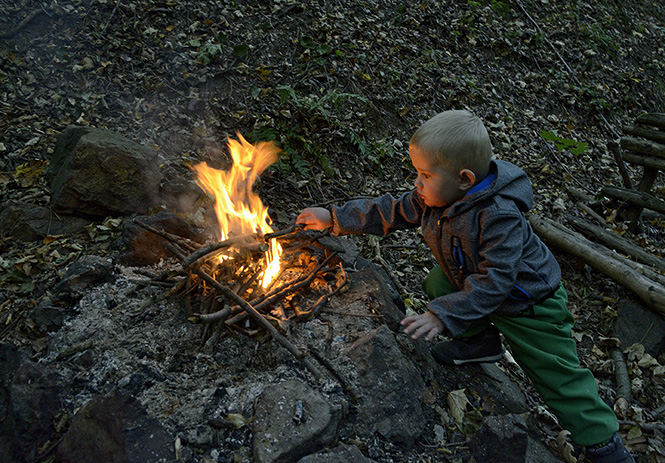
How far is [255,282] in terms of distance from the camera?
9.62 ft

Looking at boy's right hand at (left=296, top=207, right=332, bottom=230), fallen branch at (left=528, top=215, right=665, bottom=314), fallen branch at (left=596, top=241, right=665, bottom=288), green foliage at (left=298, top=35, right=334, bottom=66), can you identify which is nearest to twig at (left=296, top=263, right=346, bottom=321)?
boy's right hand at (left=296, top=207, right=332, bottom=230)

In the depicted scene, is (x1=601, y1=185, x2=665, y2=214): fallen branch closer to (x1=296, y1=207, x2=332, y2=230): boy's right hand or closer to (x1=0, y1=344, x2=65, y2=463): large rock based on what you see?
(x1=296, y1=207, x2=332, y2=230): boy's right hand

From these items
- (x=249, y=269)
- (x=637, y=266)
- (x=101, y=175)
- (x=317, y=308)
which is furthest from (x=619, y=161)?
(x=101, y=175)

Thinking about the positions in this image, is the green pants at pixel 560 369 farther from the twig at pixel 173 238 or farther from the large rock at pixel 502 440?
the twig at pixel 173 238

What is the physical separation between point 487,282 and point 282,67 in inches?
169

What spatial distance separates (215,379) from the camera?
2.41 meters

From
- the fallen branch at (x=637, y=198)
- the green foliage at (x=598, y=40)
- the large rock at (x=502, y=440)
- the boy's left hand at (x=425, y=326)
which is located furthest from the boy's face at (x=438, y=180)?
the green foliage at (x=598, y=40)

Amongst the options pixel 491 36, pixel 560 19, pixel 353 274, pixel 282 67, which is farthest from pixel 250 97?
pixel 560 19

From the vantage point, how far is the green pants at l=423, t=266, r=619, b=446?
2658 mm

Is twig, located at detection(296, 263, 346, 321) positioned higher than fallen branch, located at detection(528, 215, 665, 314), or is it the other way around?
twig, located at detection(296, 263, 346, 321)

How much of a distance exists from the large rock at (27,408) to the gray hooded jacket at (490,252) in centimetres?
200

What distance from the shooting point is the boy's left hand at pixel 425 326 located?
7.94 ft

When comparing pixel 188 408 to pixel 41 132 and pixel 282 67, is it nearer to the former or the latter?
pixel 41 132

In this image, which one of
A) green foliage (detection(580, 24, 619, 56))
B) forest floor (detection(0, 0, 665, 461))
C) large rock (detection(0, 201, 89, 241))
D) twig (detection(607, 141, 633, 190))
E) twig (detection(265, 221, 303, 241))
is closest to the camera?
twig (detection(265, 221, 303, 241))
